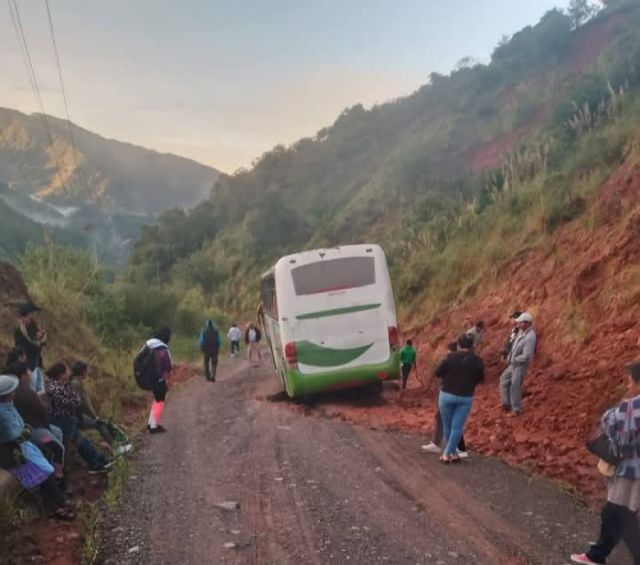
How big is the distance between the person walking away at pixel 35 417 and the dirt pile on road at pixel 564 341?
5.47m

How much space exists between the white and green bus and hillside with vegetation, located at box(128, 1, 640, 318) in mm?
6068

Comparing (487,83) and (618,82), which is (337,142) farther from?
(618,82)

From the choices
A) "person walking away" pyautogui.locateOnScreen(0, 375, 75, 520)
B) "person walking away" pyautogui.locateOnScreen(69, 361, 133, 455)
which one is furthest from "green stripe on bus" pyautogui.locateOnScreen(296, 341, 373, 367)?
"person walking away" pyautogui.locateOnScreen(0, 375, 75, 520)

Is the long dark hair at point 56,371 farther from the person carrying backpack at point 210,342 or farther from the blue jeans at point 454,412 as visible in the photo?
the person carrying backpack at point 210,342

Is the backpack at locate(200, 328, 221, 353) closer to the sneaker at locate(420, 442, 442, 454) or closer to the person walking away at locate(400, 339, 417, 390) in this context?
the person walking away at locate(400, 339, 417, 390)

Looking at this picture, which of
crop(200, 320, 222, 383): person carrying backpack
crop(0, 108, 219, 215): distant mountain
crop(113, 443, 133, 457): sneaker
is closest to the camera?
crop(113, 443, 133, 457): sneaker

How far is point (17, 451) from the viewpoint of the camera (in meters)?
5.66

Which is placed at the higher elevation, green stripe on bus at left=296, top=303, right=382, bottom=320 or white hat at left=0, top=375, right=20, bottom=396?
white hat at left=0, top=375, right=20, bottom=396

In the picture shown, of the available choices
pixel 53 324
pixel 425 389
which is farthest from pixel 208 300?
pixel 425 389

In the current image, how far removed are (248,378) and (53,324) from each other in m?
6.17

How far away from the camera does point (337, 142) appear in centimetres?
8925

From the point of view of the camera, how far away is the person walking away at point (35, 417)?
6.40 metres

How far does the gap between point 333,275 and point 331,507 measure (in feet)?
22.2

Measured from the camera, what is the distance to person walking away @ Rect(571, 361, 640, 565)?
15.5 feet
